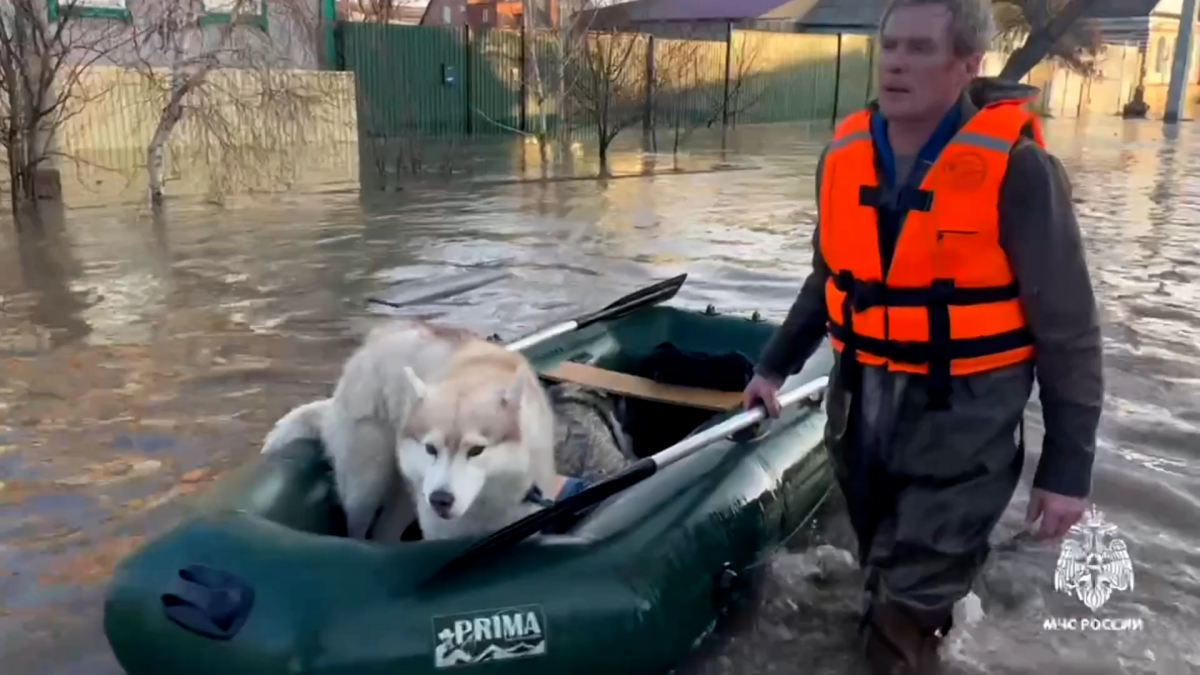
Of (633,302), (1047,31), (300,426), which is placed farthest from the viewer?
(1047,31)

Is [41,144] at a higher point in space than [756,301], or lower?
higher

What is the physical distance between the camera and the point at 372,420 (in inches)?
141

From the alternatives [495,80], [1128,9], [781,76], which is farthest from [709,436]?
[1128,9]

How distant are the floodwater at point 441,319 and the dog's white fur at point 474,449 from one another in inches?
34.7

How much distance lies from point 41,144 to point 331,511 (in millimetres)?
10678

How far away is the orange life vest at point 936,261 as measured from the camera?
106 inches

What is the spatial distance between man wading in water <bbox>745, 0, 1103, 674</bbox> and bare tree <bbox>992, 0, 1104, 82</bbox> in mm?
8849

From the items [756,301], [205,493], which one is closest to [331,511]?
[205,493]

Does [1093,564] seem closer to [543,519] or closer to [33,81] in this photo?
[543,519]

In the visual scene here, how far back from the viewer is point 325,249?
10523 mm

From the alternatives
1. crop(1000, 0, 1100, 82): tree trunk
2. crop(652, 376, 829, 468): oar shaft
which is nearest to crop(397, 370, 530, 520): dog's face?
crop(652, 376, 829, 468): oar shaft

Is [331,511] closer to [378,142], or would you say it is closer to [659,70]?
[378,142]

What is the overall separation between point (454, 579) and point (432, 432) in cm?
44

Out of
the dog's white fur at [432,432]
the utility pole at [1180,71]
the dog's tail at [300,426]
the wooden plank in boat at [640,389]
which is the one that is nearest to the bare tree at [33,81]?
the wooden plank in boat at [640,389]
